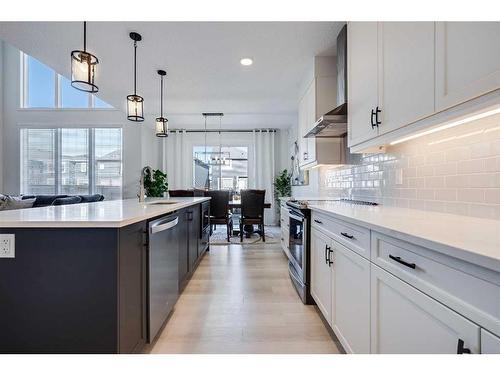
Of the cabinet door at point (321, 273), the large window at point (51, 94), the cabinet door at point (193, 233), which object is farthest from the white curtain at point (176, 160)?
the cabinet door at point (321, 273)

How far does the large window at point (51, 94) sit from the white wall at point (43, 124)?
0.16 m

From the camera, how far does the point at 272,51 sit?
3.06 metres

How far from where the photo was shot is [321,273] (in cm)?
190

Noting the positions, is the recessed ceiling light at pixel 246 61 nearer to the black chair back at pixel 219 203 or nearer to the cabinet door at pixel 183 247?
the cabinet door at pixel 183 247

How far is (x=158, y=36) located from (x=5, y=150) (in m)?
6.57

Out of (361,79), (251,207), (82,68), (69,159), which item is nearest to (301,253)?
(361,79)

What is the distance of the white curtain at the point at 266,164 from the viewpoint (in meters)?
7.15

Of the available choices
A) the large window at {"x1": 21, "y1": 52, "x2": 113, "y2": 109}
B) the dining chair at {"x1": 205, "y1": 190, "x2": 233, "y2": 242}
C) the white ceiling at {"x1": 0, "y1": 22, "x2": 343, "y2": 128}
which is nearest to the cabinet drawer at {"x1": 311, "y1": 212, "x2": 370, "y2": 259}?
the white ceiling at {"x1": 0, "y1": 22, "x2": 343, "y2": 128}

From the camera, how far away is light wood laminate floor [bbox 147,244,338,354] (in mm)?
1655

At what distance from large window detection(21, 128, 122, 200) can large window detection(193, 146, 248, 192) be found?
209 centimetres

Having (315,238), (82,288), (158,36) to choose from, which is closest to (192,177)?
(158,36)

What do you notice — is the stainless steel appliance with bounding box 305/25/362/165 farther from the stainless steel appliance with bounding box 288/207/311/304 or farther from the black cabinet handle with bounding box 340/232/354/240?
the black cabinet handle with bounding box 340/232/354/240

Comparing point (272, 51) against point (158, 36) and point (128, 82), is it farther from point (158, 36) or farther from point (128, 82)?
point (128, 82)

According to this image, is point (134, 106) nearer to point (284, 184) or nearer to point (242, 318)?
point (242, 318)
